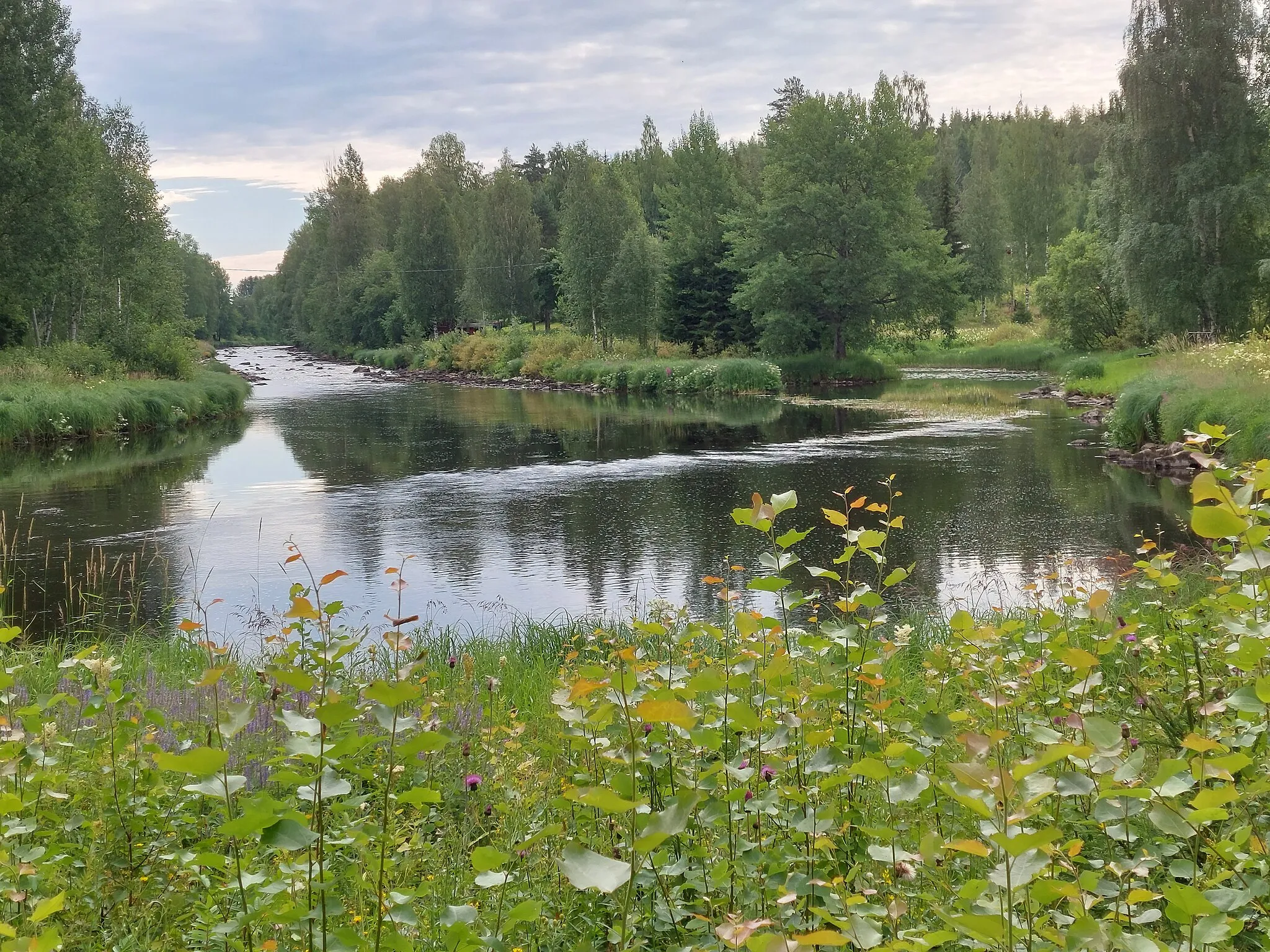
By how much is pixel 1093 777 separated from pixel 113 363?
32533mm

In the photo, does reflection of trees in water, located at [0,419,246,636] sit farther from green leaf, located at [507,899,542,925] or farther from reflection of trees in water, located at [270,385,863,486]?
green leaf, located at [507,899,542,925]

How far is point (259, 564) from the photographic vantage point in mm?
Result: 11375

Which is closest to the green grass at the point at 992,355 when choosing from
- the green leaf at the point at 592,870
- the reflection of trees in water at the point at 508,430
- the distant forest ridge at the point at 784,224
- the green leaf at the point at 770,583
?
the distant forest ridge at the point at 784,224

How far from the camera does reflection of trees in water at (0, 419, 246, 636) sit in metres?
9.31

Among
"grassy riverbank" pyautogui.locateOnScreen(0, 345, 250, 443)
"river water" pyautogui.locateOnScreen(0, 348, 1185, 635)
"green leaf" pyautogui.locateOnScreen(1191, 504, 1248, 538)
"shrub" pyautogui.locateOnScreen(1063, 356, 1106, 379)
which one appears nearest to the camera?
"green leaf" pyautogui.locateOnScreen(1191, 504, 1248, 538)

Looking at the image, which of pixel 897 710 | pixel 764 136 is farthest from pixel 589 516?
pixel 764 136

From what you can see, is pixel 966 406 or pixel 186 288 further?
pixel 186 288

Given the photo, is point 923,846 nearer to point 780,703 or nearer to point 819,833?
point 819,833

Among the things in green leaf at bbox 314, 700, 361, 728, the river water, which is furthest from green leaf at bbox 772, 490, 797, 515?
the river water

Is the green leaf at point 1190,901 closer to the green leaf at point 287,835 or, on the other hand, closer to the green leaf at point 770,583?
the green leaf at point 770,583

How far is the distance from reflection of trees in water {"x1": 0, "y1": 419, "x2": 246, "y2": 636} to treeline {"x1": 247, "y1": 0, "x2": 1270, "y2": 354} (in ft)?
81.4

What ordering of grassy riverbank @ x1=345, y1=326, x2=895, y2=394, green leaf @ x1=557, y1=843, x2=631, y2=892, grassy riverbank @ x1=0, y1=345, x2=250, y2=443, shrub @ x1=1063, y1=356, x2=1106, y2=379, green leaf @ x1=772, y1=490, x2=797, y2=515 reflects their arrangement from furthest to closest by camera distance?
grassy riverbank @ x1=345, y1=326, x2=895, y2=394, shrub @ x1=1063, y1=356, x2=1106, y2=379, grassy riverbank @ x1=0, y1=345, x2=250, y2=443, green leaf @ x1=772, y1=490, x2=797, y2=515, green leaf @ x1=557, y1=843, x2=631, y2=892

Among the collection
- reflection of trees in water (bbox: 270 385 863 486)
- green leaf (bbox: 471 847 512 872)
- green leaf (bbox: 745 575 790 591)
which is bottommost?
reflection of trees in water (bbox: 270 385 863 486)

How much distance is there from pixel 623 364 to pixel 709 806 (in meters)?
39.5
